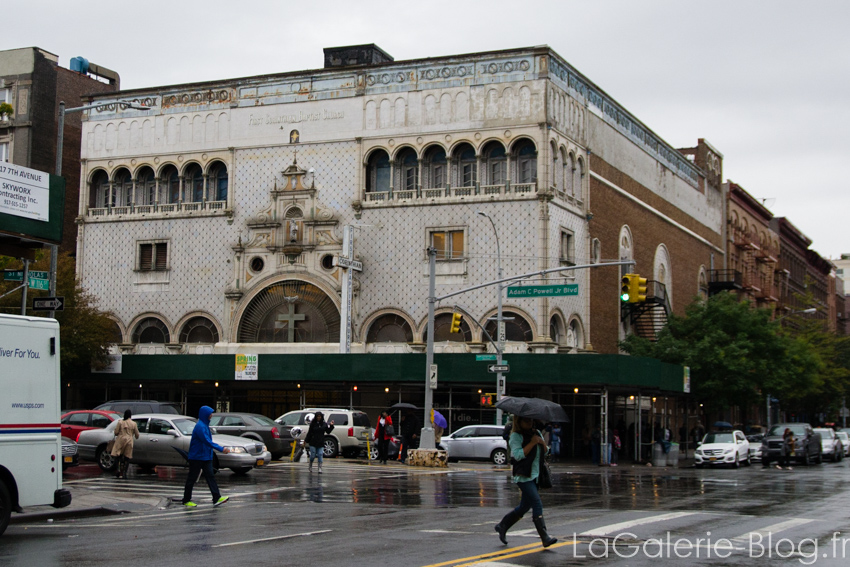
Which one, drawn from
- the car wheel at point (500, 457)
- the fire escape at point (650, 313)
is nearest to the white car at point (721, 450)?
the car wheel at point (500, 457)

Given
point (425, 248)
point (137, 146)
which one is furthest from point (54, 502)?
point (137, 146)

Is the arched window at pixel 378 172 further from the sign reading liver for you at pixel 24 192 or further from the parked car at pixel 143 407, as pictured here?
the sign reading liver for you at pixel 24 192

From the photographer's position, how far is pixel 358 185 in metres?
49.5

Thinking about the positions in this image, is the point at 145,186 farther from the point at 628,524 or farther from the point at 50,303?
the point at 628,524

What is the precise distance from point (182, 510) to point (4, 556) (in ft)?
20.1

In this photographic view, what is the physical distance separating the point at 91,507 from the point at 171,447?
8.07 m

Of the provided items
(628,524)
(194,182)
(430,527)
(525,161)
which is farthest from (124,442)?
(194,182)

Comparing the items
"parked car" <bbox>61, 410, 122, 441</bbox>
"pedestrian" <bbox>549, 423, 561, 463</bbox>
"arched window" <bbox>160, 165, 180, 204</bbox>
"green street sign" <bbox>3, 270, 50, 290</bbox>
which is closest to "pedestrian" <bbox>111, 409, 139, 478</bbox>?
"green street sign" <bbox>3, 270, 50, 290</bbox>

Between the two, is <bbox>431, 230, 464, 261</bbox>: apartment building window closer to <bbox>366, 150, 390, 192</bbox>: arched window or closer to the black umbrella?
<bbox>366, 150, 390, 192</bbox>: arched window

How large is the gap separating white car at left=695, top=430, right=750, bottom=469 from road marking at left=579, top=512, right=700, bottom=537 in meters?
24.5

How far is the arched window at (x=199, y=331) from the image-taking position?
2039 inches

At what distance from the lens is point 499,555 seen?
1245 cm

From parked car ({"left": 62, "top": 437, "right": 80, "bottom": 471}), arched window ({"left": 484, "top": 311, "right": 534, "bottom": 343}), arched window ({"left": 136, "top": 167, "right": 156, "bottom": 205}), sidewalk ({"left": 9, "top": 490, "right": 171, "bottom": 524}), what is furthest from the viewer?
arched window ({"left": 136, "top": 167, "right": 156, "bottom": 205})

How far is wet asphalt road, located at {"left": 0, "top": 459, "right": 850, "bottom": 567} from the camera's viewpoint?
12438 millimetres
